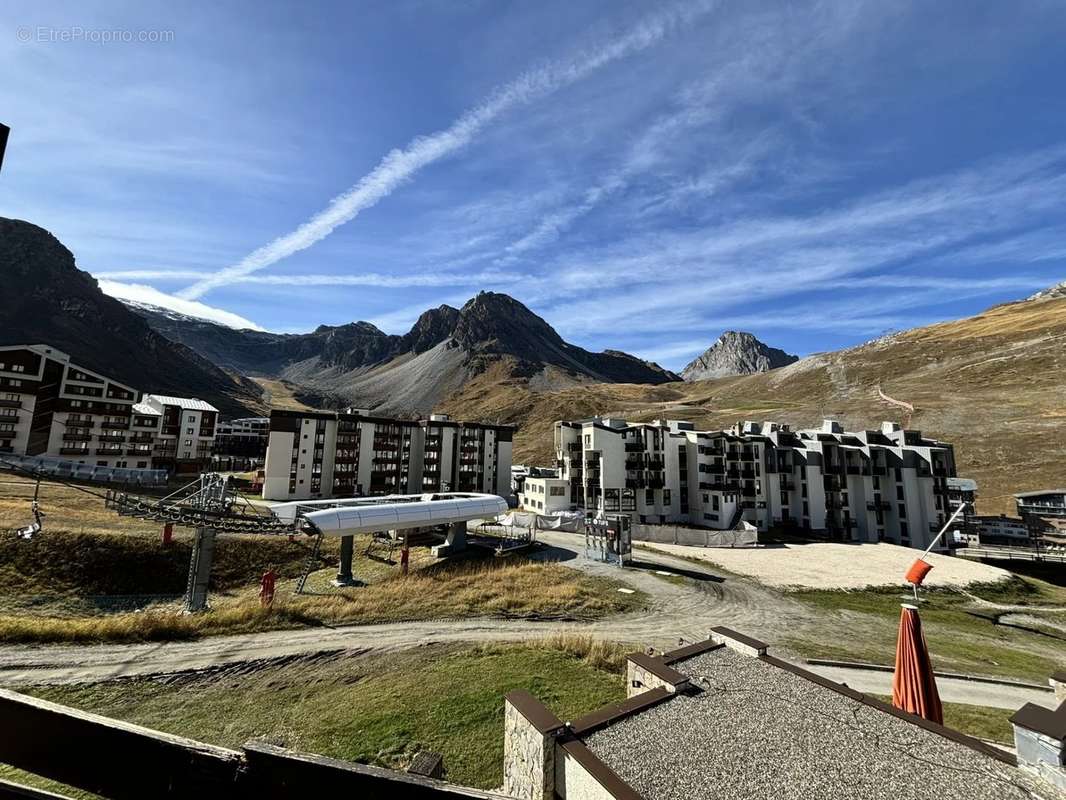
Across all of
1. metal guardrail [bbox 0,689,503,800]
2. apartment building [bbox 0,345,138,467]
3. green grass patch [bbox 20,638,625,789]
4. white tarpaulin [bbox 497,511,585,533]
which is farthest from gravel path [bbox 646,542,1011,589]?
apartment building [bbox 0,345,138,467]

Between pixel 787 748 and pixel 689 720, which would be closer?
pixel 787 748

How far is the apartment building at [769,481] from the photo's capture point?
2724 inches

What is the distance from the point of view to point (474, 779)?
40.4 feet

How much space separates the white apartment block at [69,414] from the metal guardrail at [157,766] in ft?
295

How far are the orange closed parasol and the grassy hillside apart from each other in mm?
100011

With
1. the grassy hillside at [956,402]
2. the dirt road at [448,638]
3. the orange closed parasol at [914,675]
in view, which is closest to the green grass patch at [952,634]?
the dirt road at [448,638]

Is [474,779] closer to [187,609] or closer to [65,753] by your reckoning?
[65,753]

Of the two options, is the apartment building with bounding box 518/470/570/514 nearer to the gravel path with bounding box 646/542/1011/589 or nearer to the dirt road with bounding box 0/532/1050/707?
the gravel path with bounding box 646/542/1011/589

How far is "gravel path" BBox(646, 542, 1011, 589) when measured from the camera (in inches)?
1619

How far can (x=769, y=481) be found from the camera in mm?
71938

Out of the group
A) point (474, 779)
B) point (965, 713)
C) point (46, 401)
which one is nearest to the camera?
point (474, 779)

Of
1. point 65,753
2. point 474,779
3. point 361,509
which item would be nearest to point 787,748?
point 474,779

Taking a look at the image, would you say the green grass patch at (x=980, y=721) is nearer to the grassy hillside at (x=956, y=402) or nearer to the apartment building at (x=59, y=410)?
the grassy hillside at (x=956, y=402)

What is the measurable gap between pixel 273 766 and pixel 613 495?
6900cm
